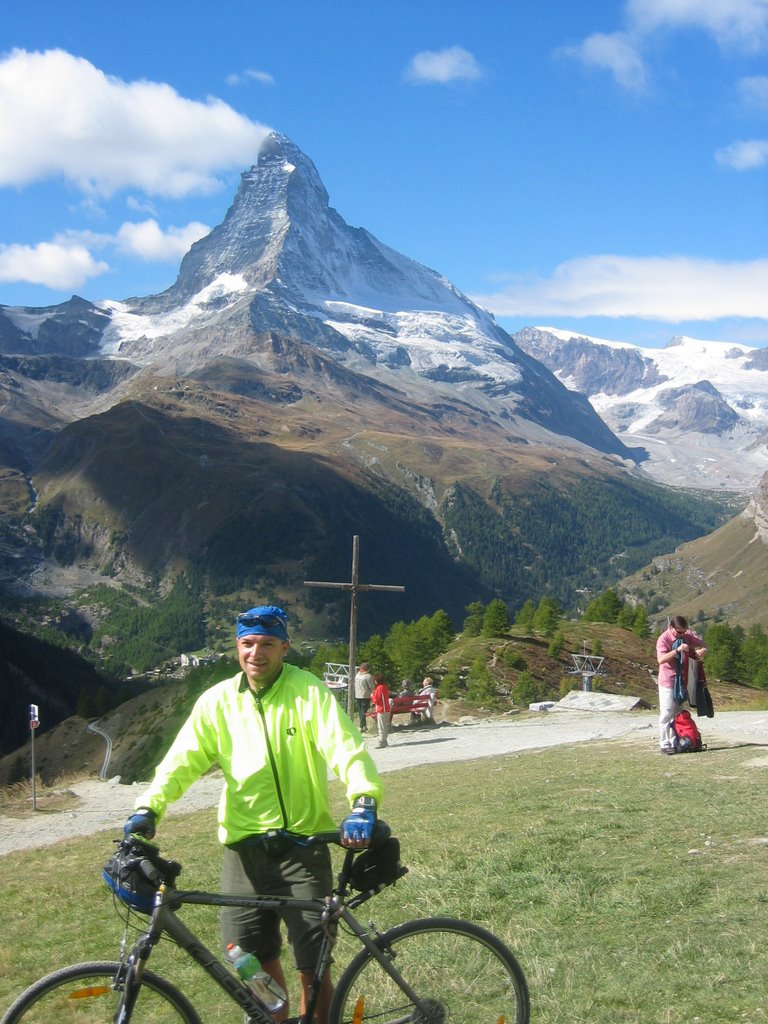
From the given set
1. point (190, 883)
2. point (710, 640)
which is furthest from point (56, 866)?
point (710, 640)

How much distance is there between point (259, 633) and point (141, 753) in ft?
155

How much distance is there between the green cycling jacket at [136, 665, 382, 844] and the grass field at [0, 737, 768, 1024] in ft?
5.22

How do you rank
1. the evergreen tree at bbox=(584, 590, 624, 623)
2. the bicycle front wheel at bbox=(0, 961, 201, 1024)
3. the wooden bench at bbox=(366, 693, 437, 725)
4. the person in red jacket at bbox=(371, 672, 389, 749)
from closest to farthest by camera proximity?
the bicycle front wheel at bbox=(0, 961, 201, 1024), the person in red jacket at bbox=(371, 672, 389, 749), the wooden bench at bbox=(366, 693, 437, 725), the evergreen tree at bbox=(584, 590, 624, 623)

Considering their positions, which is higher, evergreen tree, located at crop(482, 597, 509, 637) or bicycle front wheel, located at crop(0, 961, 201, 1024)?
bicycle front wheel, located at crop(0, 961, 201, 1024)

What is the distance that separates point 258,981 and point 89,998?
3.55 feet

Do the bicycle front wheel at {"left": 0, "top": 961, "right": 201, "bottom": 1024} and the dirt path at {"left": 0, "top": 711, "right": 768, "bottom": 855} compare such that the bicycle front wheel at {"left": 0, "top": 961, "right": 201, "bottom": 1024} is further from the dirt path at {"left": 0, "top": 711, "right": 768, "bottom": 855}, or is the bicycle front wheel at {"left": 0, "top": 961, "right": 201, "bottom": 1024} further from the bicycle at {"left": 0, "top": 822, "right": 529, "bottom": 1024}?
the dirt path at {"left": 0, "top": 711, "right": 768, "bottom": 855}

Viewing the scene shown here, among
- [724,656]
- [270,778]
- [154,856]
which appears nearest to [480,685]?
[270,778]

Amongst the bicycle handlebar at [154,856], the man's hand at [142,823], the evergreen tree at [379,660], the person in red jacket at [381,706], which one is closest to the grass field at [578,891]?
the bicycle handlebar at [154,856]

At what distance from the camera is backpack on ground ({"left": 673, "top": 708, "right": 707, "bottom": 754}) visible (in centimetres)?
2031

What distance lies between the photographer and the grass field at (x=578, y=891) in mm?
7758

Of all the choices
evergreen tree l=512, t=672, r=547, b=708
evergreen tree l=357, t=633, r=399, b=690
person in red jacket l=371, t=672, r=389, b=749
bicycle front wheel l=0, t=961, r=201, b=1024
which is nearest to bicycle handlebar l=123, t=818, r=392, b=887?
bicycle front wheel l=0, t=961, r=201, b=1024

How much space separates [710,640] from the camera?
99625 millimetres

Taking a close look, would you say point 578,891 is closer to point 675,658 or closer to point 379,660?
point 675,658

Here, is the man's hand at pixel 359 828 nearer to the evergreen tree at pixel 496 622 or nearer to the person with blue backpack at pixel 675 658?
the person with blue backpack at pixel 675 658
